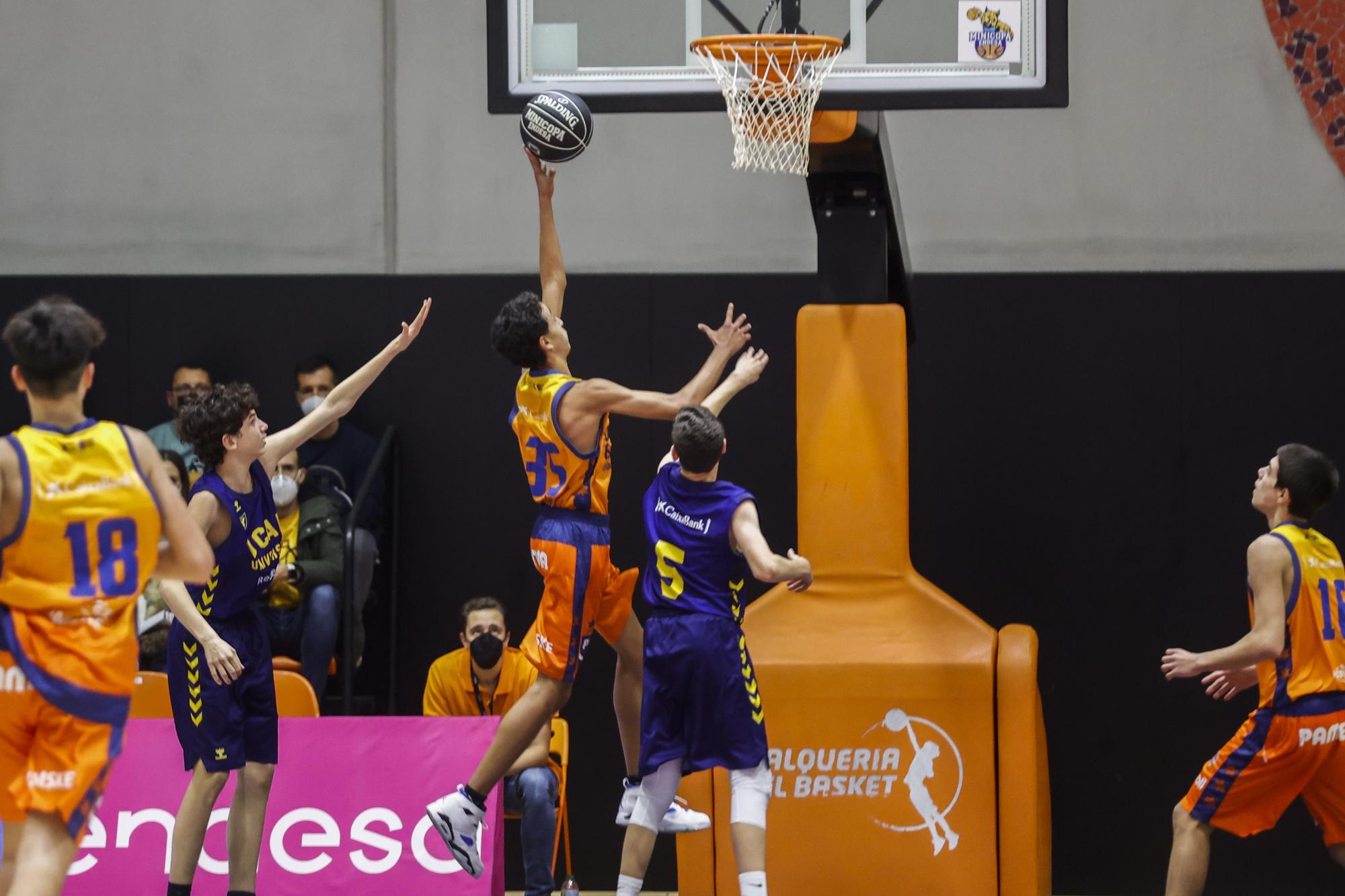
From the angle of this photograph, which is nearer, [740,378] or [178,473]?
[740,378]

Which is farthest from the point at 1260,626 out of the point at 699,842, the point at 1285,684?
the point at 699,842

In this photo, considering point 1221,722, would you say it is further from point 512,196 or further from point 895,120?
point 512,196

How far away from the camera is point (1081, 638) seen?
880 cm

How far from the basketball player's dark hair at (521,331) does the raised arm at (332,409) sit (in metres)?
0.30

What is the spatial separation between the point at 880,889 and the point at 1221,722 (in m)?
2.73

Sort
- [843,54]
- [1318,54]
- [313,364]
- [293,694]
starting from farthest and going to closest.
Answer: [313,364], [1318,54], [293,694], [843,54]

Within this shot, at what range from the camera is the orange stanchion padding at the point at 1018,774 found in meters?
6.89

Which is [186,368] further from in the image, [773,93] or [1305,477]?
[1305,477]

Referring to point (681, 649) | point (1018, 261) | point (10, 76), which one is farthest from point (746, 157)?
point (10, 76)

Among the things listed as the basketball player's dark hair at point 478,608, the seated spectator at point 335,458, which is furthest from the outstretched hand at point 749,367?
the seated spectator at point 335,458

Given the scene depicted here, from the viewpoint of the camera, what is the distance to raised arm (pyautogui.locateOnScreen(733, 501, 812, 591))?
5.55 m

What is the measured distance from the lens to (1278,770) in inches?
236

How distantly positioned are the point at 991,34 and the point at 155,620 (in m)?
4.85

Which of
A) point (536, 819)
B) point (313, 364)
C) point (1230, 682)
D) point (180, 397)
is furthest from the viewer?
point (180, 397)
